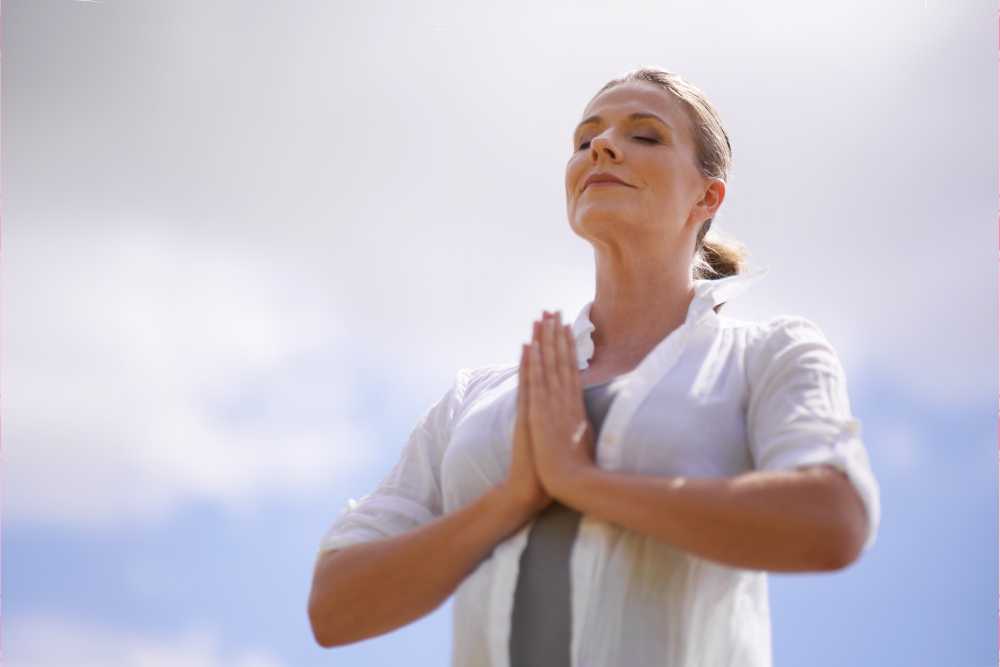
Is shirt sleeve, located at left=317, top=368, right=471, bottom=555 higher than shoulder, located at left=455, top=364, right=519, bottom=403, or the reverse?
shoulder, located at left=455, top=364, right=519, bottom=403

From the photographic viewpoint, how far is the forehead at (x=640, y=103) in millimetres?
3155

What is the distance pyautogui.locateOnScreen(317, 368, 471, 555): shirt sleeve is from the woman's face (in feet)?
2.30

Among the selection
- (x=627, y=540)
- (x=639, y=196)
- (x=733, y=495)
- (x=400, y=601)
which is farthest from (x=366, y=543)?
(x=639, y=196)

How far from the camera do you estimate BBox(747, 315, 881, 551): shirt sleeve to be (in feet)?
7.61

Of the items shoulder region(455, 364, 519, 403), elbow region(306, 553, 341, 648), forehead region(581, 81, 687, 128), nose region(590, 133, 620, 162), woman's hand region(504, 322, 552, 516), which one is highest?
forehead region(581, 81, 687, 128)

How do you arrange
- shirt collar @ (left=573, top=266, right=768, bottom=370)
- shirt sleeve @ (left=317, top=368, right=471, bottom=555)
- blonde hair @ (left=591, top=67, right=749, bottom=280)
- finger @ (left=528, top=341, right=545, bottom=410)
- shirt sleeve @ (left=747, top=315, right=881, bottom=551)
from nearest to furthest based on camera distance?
shirt sleeve @ (left=747, top=315, right=881, bottom=551)
finger @ (left=528, top=341, right=545, bottom=410)
shirt sleeve @ (left=317, top=368, right=471, bottom=555)
shirt collar @ (left=573, top=266, right=768, bottom=370)
blonde hair @ (left=591, top=67, right=749, bottom=280)

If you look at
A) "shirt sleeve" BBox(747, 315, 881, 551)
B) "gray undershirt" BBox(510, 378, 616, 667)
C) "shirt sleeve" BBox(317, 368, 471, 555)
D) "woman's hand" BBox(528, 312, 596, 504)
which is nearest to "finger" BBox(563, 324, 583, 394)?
"woman's hand" BBox(528, 312, 596, 504)

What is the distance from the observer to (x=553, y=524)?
254 cm

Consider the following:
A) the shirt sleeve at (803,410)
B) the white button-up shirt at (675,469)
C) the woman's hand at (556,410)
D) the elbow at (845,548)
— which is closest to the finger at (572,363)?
the woman's hand at (556,410)

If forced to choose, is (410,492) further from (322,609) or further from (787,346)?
(787,346)

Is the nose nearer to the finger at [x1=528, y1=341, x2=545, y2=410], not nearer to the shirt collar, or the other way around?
the shirt collar

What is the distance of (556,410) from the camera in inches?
101

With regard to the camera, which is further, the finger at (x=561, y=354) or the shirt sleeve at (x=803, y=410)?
the finger at (x=561, y=354)

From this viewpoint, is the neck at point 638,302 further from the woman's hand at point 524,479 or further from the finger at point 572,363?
the woman's hand at point 524,479
